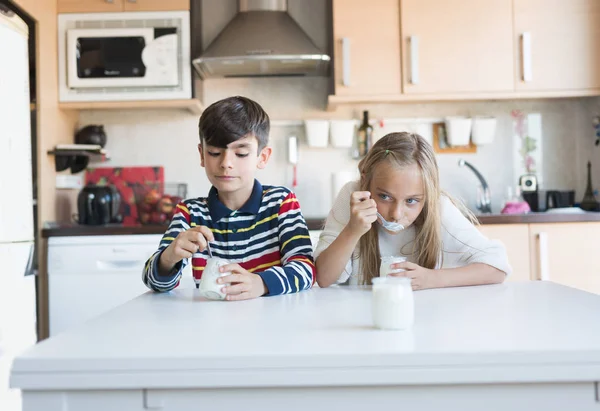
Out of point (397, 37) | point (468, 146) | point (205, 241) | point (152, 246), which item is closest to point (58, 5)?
point (152, 246)

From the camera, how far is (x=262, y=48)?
10.2 ft

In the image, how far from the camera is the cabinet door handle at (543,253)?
2.88 m

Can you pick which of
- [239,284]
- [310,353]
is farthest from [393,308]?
[239,284]

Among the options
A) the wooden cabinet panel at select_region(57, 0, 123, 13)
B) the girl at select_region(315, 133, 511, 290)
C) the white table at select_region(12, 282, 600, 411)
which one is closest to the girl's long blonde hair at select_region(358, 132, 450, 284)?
the girl at select_region(315, 133, 511, 290)

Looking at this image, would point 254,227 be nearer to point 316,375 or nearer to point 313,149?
point 316,375

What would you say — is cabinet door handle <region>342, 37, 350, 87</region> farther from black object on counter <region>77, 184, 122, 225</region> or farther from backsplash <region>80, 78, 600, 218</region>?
black object on counter <region>77, 184, 122, 225</region>

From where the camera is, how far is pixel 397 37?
3137 millimetres

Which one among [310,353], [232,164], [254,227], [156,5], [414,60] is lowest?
[310,353]

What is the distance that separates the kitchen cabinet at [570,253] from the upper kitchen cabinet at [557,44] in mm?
710

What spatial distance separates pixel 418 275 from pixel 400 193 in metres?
0.23

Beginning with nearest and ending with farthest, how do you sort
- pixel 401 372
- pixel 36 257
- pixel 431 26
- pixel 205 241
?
pixel 401 372 < pixel 205 241 < pixel 36 257 < pixel 431 26

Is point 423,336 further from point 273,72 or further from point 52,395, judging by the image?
point 273,72

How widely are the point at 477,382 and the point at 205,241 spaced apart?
63 centimetres

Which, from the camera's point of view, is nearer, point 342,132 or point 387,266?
point 387,266
